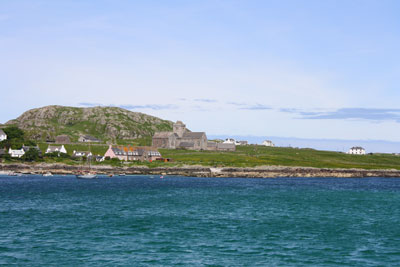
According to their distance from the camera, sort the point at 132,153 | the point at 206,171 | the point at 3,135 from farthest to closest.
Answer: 1. the point at 3,135
2. the point at 132,153
3. the point at 206,171

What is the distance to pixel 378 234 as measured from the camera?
145 ft

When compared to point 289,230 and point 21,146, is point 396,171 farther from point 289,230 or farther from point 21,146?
point 21,146

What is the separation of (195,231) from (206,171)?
10212 cm

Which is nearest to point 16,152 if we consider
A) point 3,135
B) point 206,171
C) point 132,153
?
point 3,135

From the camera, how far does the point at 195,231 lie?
4384cm

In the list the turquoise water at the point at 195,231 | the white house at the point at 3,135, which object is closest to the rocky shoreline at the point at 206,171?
the white house at the point at 3,135

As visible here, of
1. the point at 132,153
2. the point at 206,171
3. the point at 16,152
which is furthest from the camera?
the point at 132,153

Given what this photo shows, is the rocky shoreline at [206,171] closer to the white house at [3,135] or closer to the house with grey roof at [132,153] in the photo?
the house with grey roof at [132,153]

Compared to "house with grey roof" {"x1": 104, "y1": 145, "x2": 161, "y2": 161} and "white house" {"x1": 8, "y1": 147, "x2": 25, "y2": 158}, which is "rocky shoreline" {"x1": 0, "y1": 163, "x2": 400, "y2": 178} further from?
"house with grey roof" {"x1": 104, "y1": 145, "x2": 161, "y2": 161}

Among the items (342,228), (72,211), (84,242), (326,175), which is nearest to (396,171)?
(326,175)

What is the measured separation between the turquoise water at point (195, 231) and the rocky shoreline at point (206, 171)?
65.6m

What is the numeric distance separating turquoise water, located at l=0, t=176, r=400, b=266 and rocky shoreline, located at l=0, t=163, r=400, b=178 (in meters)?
65.6

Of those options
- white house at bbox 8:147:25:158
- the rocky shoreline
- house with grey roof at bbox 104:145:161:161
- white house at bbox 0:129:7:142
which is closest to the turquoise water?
the rocky shoreline

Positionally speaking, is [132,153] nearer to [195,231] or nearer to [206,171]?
[206,171]
